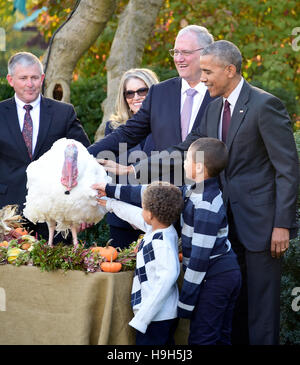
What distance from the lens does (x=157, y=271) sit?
13.0 feet

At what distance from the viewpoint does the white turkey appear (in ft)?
13.6

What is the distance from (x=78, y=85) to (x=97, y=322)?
654 centimetres

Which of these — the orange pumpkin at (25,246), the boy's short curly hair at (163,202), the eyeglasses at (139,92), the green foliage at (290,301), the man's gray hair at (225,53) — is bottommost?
the green foliage at (290,301)

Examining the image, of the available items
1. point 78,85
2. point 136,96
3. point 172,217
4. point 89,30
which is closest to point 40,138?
point 136,96

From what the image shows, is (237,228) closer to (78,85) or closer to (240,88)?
(240,88)

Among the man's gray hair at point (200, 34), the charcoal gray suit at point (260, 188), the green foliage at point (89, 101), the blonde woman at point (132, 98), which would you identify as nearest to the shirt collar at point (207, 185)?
the charcoal gray suit at point (260, 188)

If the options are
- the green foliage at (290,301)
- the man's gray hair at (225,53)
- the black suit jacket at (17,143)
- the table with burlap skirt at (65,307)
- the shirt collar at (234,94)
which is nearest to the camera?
the table with burlap skirt at (65,307)

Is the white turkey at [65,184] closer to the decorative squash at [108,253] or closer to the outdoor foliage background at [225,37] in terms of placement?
the decorative squash at [108,253]

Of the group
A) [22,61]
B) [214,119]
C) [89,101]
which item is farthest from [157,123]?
[89,101]

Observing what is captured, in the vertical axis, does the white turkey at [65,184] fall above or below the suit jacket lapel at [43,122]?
below

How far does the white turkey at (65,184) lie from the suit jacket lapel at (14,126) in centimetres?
90

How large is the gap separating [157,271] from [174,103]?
1464 millimetres

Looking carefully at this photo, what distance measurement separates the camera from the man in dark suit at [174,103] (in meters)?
4.91

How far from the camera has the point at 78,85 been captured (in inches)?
403
